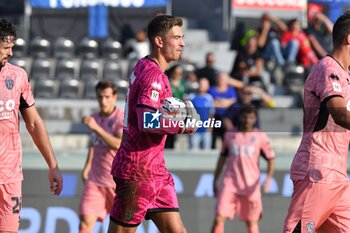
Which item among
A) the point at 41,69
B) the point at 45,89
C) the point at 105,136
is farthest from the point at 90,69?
the point at 105,136

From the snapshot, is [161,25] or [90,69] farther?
[90,69]

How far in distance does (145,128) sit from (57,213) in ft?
16.8

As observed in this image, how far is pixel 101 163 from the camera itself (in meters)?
10.0

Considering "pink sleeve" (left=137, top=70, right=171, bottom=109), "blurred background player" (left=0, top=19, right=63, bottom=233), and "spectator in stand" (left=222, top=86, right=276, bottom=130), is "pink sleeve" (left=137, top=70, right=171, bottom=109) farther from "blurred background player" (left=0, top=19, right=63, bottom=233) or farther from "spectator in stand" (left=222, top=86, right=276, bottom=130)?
"spectator in stand" (left=222, top=86, right=276, bottom=130)

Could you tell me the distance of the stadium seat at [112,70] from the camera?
15.6 m

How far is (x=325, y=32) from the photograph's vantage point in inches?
671

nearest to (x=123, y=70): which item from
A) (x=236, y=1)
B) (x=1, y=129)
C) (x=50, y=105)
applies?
(x=50, y=105)

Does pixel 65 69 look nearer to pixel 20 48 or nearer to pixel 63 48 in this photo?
pixel 63 48

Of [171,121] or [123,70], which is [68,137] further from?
[171,121]

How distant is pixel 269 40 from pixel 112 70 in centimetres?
280

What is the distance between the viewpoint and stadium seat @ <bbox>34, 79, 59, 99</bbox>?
1488cm

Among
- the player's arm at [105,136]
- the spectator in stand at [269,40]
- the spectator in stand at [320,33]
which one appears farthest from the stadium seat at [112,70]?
the player's arm at [105,136]

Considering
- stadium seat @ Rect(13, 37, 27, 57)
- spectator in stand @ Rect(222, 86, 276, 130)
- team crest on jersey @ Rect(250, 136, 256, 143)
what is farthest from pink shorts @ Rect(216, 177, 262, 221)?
stadium seat @ Rect(13, 37, 27, 57)

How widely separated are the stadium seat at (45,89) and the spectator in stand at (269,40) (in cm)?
366
